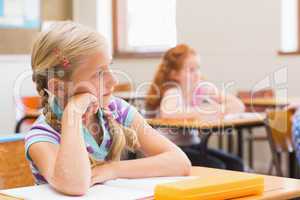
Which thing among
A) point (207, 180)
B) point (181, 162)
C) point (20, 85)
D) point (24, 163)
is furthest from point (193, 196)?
point (20, 85)

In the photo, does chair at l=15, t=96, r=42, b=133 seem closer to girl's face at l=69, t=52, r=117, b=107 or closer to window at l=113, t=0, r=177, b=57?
window at l=113, t=0, r=177, b=57

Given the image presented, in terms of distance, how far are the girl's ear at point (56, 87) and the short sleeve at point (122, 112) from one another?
195mm

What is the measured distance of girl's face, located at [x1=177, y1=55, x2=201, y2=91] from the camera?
14.4 ft

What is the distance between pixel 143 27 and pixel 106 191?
589 cm

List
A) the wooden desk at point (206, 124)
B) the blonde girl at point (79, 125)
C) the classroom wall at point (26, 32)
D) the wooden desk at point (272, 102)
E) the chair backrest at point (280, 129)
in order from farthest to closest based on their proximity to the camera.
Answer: the classroom wall at point (26, 32), the wooden desk at point (272, 102), the chair backrest at point (280, 129), the wooden desk at point (206, 124), the blonde girl at point (79, 125)

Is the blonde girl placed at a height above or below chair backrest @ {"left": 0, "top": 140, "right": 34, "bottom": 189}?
above

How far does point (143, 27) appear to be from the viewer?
7.32 meters

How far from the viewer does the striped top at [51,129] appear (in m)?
1.74

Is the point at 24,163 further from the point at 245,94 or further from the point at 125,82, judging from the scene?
the point at 125,82

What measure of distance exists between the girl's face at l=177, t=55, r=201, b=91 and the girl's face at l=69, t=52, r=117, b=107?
2.65 metres

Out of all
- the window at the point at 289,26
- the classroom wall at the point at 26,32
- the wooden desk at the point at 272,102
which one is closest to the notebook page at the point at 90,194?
the wooden desk at the point at 272,102

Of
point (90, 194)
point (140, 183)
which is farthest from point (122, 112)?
point (90, 194)

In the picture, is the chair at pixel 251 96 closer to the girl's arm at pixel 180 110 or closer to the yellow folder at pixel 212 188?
the girl's arm at pixel 180 110

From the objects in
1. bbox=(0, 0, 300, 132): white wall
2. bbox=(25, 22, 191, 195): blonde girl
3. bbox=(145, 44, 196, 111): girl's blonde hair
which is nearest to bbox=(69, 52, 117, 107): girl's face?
bbox=(25, 22, 191, 195): blonde girl
